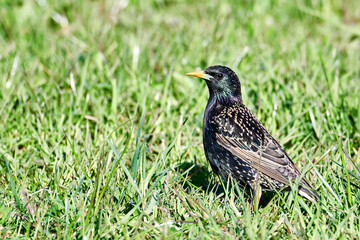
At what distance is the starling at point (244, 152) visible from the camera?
422cm

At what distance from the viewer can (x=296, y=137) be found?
16.8ft

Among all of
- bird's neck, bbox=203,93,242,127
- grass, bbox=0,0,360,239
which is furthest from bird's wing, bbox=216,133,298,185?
bird's neck, bbox=203,93,242,127

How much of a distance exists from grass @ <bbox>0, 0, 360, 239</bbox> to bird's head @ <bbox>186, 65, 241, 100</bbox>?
1.42 feet

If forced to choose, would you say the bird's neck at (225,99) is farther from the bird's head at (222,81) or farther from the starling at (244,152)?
the starling at (244,152)

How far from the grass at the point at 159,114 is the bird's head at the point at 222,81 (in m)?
0.43

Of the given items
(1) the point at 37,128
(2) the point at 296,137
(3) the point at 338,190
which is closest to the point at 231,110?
Answer: (2) the point at 296,137

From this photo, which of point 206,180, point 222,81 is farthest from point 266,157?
point 222,81

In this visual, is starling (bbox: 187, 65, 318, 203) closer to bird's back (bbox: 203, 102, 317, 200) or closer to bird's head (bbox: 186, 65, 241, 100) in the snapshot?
bird's back (bbox: 203, 102, 317, 200)

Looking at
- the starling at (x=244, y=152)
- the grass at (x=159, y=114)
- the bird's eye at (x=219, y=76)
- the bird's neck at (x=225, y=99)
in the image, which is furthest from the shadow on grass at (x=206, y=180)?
the bird's eye at (x=219, y=76)

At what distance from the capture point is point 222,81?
4781 mm

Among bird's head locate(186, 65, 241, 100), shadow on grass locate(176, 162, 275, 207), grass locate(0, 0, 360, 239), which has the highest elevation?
bird's head locate(186, 65, 241, 100)

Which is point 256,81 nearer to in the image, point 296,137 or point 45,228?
point 296,137

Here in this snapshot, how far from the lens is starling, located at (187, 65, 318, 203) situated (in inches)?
166

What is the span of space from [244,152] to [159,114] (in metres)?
1.36
